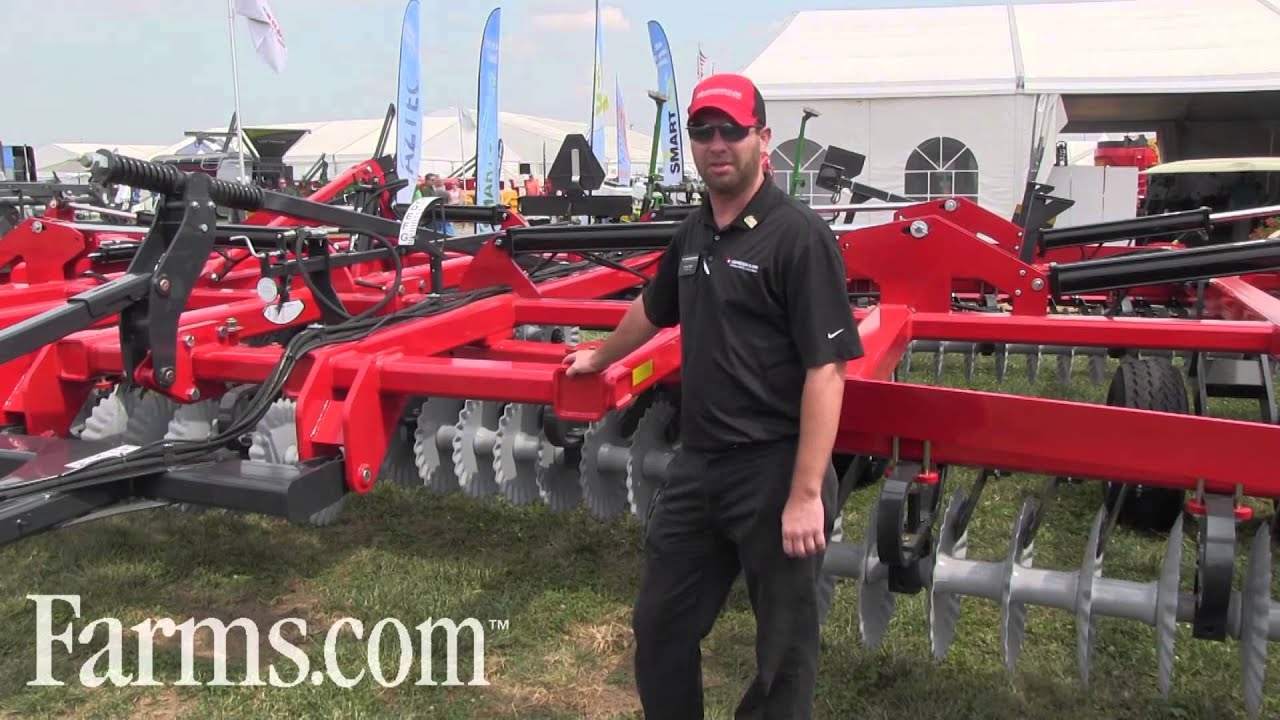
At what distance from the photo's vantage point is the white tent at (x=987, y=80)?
1506cm

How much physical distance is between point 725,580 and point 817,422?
0.53 metres

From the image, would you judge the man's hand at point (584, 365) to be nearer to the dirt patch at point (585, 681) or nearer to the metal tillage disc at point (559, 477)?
the metal tillage disc at point (559, 477)

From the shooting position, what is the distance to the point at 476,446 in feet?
10.2

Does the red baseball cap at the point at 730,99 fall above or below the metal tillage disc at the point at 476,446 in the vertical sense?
above

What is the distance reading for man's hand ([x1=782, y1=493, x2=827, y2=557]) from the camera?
196cm

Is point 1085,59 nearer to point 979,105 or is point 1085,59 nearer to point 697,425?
point 979,105

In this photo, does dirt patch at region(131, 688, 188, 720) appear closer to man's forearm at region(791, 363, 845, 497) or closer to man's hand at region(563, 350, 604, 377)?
man's hand at region(563, 350, 604, 377)

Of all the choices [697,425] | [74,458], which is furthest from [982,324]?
A: [74,458]

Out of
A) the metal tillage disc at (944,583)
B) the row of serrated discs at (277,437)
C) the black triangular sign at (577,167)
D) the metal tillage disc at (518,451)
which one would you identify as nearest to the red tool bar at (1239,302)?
the metal tillage disc at (944,583)

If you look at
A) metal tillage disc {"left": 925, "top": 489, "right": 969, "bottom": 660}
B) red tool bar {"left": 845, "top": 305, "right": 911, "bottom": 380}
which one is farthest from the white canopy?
metal tillage disc {"left": 925, "top": 489, "right": 969, "bottom": 660}

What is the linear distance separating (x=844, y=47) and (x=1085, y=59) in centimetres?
378

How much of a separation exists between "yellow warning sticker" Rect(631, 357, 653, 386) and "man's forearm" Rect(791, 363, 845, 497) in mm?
706

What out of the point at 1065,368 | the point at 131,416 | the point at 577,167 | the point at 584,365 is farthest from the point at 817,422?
→ the point at 1065,368

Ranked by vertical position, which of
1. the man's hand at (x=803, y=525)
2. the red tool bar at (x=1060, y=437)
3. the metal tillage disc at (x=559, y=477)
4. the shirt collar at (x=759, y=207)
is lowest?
the metal tillage disc at (x=559, y=477)
